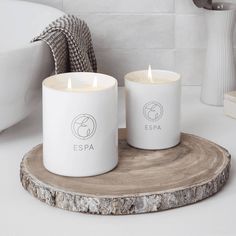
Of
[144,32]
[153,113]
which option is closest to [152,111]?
[153,113]

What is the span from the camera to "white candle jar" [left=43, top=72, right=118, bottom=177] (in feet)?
2.83

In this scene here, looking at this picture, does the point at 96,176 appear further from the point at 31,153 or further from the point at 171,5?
the point at 171,5

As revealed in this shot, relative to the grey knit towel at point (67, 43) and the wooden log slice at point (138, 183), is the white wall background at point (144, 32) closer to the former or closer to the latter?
the grey knit towel at point (67, 43)

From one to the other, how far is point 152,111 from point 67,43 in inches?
10.1

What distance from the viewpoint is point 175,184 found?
0.87 m

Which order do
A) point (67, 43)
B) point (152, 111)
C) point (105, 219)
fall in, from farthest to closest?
point (67, 43) → point (152, 111) → point (105, 219)

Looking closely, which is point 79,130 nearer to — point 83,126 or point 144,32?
point 83,126

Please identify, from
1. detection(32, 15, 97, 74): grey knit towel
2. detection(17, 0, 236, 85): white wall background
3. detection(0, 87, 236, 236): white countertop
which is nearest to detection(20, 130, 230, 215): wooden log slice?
detection(0, 87, 236, 236): white countertop

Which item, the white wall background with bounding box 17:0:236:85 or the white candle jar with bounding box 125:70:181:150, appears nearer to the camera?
the white candle jar with bounding box 125:70:181:150

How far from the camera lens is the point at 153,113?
0.97 m

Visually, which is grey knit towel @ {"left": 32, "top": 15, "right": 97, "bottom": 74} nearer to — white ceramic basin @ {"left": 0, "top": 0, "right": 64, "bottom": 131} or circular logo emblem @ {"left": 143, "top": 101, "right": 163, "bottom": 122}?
white ceramic basin @ {"left": 0, "top": 0, "right": 64, "bottom": 131}

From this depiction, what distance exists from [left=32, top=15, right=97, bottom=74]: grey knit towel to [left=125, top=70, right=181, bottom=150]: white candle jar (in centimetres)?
16

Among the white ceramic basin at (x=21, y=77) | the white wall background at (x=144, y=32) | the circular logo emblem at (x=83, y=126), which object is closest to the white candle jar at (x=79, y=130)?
the circular logo emblem at (x=83, y=126)

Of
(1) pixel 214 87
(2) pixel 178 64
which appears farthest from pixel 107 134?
(2) pixel 178 64
